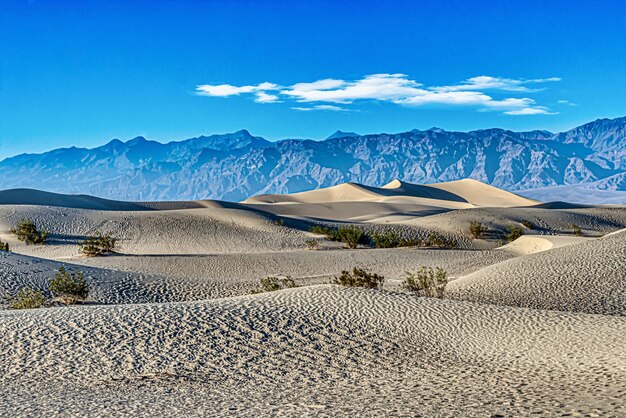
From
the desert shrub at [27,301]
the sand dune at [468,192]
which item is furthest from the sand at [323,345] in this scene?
the sand dune at [468,192]

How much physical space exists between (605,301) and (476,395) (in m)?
9.88

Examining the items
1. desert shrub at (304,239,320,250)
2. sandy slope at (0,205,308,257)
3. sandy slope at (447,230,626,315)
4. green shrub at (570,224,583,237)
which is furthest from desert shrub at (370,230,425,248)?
sandy slope at (447,230,626,315)

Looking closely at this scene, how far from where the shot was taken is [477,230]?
40.8 m

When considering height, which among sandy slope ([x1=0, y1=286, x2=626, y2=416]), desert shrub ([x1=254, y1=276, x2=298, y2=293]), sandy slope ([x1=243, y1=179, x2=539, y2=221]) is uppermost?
sandy slope ([x1=243, y1=179, x2=539, y2=221])

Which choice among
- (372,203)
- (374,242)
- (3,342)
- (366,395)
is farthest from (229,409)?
(372,203)

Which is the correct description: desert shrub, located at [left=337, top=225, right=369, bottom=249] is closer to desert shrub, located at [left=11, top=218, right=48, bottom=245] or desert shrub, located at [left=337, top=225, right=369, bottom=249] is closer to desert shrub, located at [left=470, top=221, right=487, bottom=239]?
desert shrub, located at [left=470, top=221, right=487, bottom=239]

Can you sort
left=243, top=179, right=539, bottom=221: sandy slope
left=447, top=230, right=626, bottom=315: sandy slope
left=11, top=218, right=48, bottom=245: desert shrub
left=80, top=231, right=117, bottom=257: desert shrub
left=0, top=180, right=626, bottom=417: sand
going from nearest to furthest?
left=0, top=180, right=626, bottom=417: sand < left=447, top=230, right=626, bottom=315: sandy slope < left=80, top=231, right=117, bottom=257: desert shrub < left=11, top=218, right=48, bottom=245: desert shrub < left=243, top=179, right=539, bottom=221: sandy slope

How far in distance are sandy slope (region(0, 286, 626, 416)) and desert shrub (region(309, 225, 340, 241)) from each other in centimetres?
2203

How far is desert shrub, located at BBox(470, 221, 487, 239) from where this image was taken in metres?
40.8

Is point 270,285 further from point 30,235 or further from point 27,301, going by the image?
point 30,235

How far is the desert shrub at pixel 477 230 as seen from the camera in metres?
40.8

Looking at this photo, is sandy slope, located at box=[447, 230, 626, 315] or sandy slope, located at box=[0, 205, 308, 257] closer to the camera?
sandy slope, located at box=[447, 230, 626, 315]

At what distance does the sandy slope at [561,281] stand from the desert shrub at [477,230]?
18.7m

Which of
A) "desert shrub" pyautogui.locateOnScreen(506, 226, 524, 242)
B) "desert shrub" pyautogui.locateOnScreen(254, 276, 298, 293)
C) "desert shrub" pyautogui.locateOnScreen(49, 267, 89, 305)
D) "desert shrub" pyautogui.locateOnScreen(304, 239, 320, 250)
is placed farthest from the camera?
"desert shrub" pyautogui.locateOnScreen(506, 226, 524, 242)
